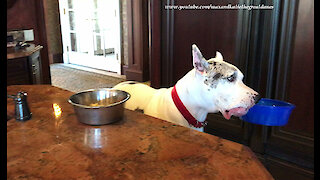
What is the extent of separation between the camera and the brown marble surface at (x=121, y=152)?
0.87m

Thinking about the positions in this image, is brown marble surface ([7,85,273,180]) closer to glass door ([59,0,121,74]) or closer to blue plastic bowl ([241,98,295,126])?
blue plastic bowl ([241,98,295,126])

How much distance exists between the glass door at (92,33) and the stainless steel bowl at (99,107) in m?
4.43

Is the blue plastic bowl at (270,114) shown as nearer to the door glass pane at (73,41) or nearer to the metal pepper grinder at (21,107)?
the metal pepper grinder at (21,107)

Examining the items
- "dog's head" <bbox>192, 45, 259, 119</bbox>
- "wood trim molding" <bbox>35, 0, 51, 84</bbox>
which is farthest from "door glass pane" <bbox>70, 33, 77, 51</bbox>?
"dog's head" <bbox>192, 45, 259, 119</bbox>

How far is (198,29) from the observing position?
2.64m

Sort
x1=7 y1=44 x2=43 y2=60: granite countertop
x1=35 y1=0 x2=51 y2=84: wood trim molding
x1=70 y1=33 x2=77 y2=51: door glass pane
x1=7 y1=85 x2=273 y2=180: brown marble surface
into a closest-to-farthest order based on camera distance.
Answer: x1=7 y1=85 x2=273 y2=180: brown marble surface → x1=7 y1=44 x2=43 y2=60: granite countertop → x1=35 y1=0 x2=51 y2=84: wood trim molding → x1=70 y1=33 x2=77 y2=51: door glass pane

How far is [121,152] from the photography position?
3.25 feet

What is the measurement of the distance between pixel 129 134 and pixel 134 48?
417cm

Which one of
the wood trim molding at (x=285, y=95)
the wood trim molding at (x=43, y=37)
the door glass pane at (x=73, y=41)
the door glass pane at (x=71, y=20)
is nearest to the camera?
the wood trim molding at (x=285, y=95)

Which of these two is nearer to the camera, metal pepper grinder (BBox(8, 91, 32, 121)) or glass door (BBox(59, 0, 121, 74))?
metal pepper grinder (BBox(8, 91, 32, 121))

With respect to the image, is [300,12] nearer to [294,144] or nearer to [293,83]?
[293,83]

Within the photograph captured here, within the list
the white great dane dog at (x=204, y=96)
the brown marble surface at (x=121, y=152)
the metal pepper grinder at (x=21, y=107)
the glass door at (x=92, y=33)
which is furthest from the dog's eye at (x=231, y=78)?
the glass door at (x=92, y=33)

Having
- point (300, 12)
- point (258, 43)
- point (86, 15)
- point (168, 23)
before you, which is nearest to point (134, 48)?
point (86, 15)

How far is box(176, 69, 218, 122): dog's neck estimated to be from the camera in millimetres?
1592
